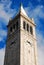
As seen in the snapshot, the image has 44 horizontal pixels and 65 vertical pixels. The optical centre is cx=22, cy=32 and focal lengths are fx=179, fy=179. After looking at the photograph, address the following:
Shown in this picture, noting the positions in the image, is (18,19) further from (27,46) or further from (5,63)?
(5,63)

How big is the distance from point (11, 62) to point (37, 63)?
8.06 m

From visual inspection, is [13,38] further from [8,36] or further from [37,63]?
[37,63]

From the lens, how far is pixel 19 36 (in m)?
55.1

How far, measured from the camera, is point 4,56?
189 ft

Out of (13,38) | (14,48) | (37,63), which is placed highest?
(13,38)

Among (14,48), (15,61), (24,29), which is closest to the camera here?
(15,61)

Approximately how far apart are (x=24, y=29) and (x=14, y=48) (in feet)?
27.3

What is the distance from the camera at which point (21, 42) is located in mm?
53469

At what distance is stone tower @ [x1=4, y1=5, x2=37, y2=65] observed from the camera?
169ft

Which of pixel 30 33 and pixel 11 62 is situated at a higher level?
pixel 30 33

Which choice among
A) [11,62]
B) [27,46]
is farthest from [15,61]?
[27,46]

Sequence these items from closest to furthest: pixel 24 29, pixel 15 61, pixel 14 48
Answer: pixel 15 61, pixel 14 48, pixel 24 29

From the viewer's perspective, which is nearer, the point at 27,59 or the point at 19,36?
the point at 27,59

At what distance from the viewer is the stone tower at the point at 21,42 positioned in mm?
51531
